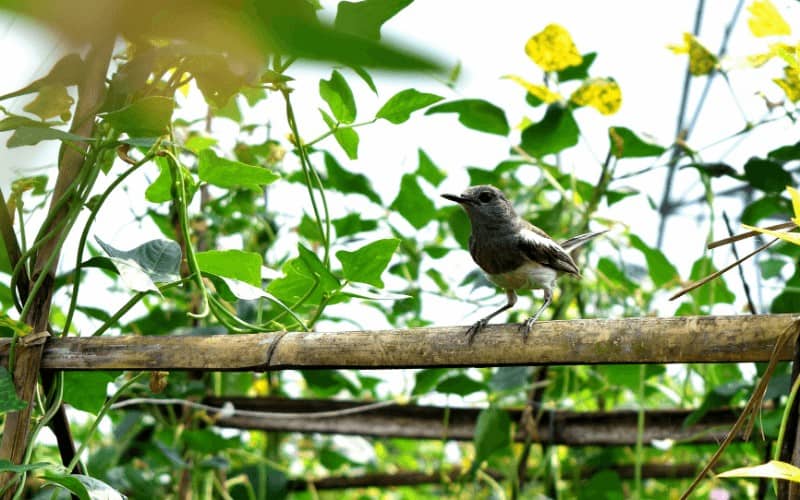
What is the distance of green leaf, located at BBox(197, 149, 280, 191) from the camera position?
88 cm

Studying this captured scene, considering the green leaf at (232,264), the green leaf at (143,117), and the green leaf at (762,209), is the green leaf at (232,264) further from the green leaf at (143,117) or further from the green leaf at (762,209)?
the green leaf at (762,209)

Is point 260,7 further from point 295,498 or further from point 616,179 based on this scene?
point 295,498

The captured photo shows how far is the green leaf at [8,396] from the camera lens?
2.34ft

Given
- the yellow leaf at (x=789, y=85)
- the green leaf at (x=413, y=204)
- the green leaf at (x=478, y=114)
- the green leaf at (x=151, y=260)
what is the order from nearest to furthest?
the green leaf at (x=151, y=260), the yellow leaf at (x=789, y=85), the green leaf at (x=478, y=114), the green leaf at (x=413, y=204)

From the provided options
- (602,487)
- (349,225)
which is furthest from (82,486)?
(602,487)

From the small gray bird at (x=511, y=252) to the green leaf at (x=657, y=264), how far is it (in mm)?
192

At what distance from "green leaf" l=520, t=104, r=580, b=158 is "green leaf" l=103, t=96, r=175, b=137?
2.69 feet

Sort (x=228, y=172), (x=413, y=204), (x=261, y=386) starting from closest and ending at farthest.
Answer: (x=228, y=172), (x=413, y=204), (x=261, y=386)

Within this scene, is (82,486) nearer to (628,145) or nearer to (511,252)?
(511,252)

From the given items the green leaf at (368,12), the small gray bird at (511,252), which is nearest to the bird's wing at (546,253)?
the small gray bird at (511,252)

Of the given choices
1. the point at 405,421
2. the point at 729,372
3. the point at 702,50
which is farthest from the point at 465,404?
the point at 702,50

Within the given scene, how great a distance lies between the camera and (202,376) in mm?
1723

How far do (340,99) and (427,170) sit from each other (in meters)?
0.76

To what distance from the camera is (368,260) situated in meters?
0.93
